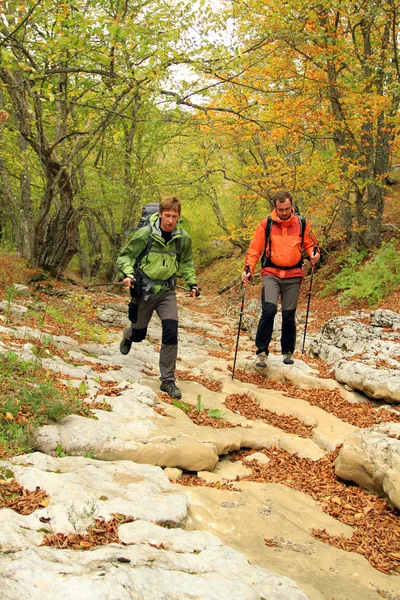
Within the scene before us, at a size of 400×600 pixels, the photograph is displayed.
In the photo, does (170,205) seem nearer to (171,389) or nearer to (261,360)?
(171,389)

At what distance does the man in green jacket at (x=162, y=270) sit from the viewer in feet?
19.7

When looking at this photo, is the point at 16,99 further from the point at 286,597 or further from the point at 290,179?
the point at 286,597

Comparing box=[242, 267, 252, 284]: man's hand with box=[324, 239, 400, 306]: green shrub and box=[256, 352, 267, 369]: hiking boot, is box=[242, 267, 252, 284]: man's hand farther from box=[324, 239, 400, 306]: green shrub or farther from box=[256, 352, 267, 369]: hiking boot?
box=[324, 239, 400, 306]: green shrub

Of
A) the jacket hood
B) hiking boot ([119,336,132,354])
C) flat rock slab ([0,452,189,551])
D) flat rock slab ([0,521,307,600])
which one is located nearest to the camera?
flat rock slab ([0,521,307,600])

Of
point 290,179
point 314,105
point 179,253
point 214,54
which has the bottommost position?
point 179,253

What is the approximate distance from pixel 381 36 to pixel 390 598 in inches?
598

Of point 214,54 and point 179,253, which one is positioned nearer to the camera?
point 179,253

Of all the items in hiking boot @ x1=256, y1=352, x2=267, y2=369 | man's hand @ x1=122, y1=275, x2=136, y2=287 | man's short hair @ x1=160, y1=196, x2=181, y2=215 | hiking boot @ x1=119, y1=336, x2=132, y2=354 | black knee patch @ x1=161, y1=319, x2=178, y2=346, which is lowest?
hiking boot @ x1=256, y1=352, x2=267, y2=369

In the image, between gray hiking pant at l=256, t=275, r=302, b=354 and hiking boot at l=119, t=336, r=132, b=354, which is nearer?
hiking boot at l=119, t=336, r=132, b=354

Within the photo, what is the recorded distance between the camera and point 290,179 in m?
13.9

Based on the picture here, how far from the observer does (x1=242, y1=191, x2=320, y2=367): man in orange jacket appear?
736cm

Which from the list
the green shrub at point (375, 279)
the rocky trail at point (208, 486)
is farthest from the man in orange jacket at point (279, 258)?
the green shrub at point (375, 279)

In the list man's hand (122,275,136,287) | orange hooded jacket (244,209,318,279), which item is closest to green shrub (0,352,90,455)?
man's hand (122,275,136,287)

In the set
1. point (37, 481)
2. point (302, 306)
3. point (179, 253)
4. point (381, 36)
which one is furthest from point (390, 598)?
point (381, 36)
